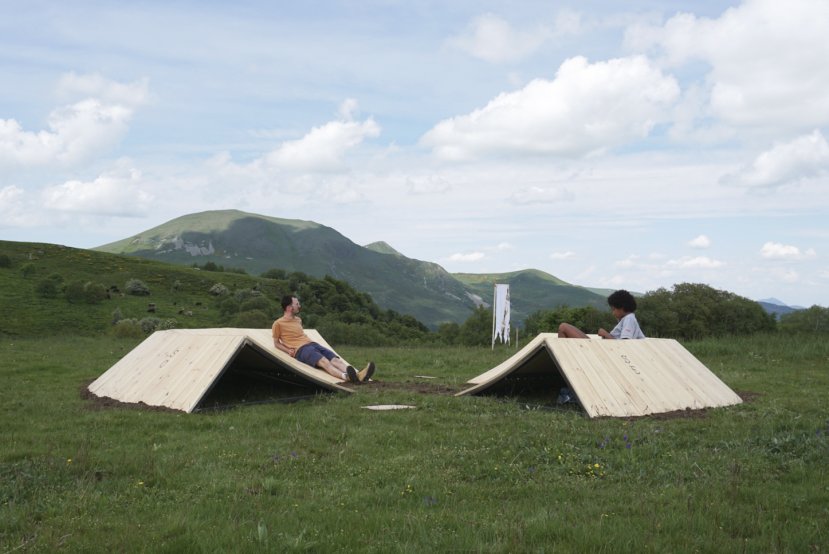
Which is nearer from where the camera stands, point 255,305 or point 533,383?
point 533,383

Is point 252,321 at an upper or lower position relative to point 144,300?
lower

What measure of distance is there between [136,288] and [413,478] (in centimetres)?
6176

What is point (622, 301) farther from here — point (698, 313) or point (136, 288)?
point (136, 288)

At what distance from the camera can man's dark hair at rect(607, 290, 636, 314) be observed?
11.8 m

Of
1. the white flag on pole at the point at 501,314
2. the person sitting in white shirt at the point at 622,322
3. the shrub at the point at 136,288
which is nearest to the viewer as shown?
the person sitting in white shirt at the point at 622,322

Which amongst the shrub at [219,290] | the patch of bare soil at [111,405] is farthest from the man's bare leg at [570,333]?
the shrub at [219,290]

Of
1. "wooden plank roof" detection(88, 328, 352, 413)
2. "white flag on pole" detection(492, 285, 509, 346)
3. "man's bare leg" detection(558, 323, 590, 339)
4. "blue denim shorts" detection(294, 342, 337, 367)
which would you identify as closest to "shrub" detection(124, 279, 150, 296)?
"white flag on pole" detection(492, 285, 509, 346)

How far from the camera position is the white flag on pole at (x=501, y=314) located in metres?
23.0

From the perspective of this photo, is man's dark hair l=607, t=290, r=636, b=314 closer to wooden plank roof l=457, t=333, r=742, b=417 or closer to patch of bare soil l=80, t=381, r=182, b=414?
wooden plank roof l=457, t=333, r=742, b=417

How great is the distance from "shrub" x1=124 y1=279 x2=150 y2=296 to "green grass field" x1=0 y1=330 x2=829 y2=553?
54.4 m

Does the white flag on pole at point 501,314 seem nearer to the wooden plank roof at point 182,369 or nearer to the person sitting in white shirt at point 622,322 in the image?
the person sitting in white shirt at point 622,322

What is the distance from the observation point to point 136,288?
62.6 meters

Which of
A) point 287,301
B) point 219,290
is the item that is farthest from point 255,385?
point 219,290

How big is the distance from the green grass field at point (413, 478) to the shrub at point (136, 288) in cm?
5443
